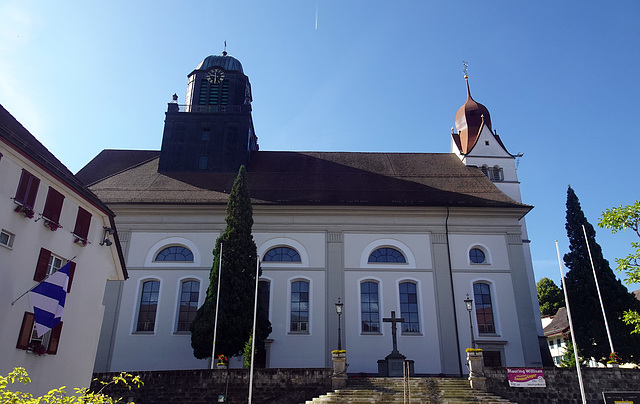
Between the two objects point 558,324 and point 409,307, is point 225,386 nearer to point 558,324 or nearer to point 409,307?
point 409,307

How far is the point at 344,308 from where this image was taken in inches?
985

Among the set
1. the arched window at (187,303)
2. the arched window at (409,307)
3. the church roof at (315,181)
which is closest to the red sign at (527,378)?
the arched window at (409,307)

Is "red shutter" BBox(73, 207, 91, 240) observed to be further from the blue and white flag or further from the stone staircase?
the stone staircase

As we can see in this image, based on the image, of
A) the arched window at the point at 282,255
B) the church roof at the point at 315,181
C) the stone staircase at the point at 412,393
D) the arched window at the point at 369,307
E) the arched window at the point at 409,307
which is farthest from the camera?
the church roof at the point at 315,181

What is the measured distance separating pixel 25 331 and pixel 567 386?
18742 millimetres

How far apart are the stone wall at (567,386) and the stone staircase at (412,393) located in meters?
1.16

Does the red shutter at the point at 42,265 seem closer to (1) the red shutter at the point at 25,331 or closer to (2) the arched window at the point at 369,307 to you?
(1) the red shutter at the point at 25,331

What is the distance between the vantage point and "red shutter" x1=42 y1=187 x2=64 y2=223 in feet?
48.6

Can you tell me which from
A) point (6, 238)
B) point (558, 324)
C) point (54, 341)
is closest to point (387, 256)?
point (54, 341)

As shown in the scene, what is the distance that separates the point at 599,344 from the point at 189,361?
858 inches

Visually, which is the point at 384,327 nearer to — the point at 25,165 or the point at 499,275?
the point at 499,275

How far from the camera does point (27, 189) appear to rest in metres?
13.9

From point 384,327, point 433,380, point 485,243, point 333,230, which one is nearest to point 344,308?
point 384,327

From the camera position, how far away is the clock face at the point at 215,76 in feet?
109
